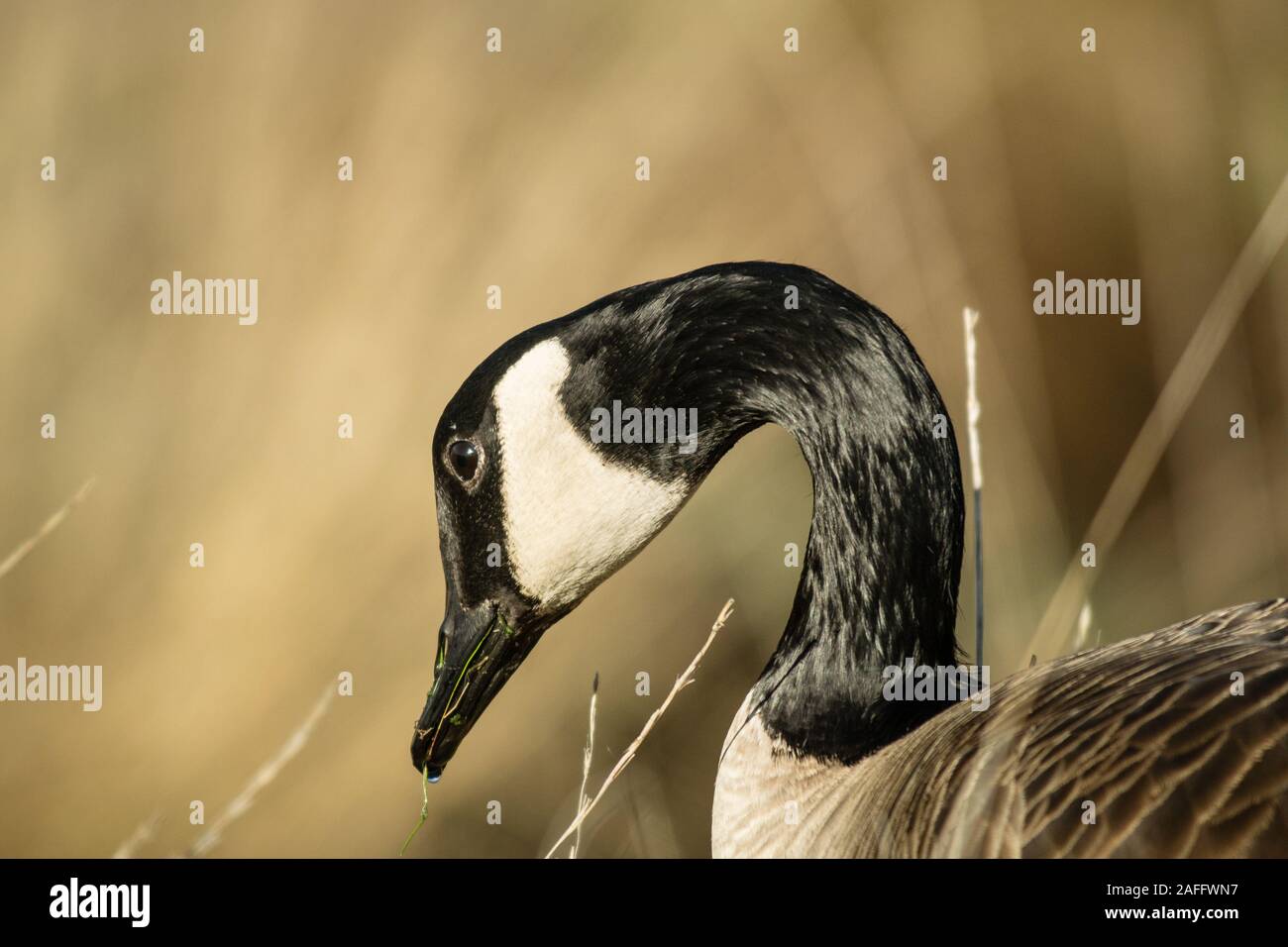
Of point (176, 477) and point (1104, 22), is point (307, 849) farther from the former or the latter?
point (1104, 22)

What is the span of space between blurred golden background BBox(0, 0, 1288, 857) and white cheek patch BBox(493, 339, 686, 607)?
203cm

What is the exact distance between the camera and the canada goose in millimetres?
2480

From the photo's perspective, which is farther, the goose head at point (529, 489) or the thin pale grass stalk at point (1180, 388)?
the thin pale grass stalk at point (1180, 388)

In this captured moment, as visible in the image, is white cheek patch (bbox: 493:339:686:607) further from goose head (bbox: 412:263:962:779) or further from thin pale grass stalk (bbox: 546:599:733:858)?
thin pale grass stalk (bbox: 546:599:733:858)

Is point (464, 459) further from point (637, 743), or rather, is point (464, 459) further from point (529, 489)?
point (637, 743)

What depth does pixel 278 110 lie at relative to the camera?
4832 millimetres

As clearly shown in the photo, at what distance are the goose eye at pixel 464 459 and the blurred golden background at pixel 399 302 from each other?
202cm

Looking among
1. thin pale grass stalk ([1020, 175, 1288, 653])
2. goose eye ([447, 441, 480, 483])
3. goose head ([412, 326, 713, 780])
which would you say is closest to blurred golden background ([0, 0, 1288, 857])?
thin pale grass stalk ([1020, 175, 1288, 653])

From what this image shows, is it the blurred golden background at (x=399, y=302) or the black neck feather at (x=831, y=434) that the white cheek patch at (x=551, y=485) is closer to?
the black neck feather at (x=831, y=434)

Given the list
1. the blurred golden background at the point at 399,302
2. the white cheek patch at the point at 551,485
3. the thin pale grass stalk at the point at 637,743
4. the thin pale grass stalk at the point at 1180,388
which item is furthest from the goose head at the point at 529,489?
the blurred golden background at the point at 399,302

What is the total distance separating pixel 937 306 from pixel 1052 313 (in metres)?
0.69

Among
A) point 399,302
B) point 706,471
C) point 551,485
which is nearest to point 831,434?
point 706,471

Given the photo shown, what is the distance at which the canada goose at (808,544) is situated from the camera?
2.48 meters

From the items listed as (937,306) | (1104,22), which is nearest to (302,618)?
(937,306)
